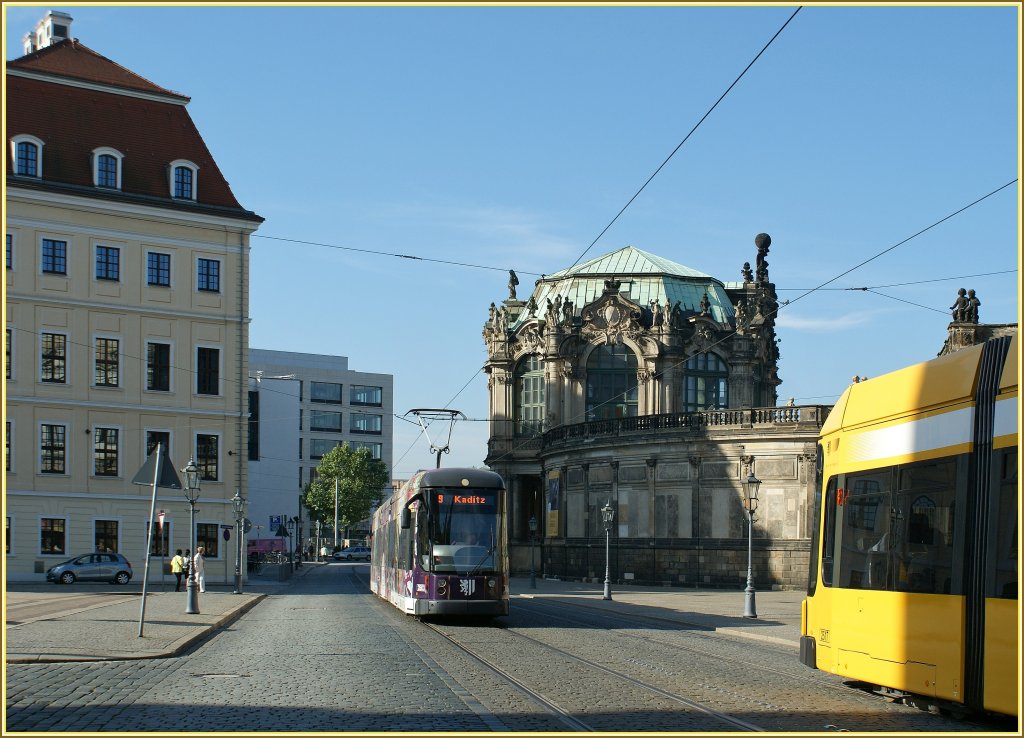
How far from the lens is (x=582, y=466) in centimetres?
6259

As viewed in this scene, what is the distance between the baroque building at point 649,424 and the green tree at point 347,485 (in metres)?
62.0

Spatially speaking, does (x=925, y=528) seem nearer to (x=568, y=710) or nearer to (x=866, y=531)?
(x=866, y=531)

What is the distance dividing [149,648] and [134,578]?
3670 cm

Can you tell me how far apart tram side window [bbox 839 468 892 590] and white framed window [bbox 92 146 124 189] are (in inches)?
1879

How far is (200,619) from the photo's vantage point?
96.7 feet

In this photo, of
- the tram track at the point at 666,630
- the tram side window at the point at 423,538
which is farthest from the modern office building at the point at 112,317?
the tram side window at the point at 423,538

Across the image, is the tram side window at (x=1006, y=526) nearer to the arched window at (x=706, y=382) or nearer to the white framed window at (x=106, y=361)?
the white framed window at (x=106, y=361)

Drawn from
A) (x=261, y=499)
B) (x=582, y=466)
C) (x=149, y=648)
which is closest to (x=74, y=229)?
(x=582, y=466)

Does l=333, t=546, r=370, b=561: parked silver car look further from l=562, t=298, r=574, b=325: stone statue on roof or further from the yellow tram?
the yellow tram

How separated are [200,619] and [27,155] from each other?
3300 centimetres

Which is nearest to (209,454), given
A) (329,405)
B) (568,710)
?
(568,710)

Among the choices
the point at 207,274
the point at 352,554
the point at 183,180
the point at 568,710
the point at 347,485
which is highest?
the point at 183,180

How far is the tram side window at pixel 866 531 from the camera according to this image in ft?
47.2

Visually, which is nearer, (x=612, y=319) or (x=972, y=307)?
(x=972, y=307)
